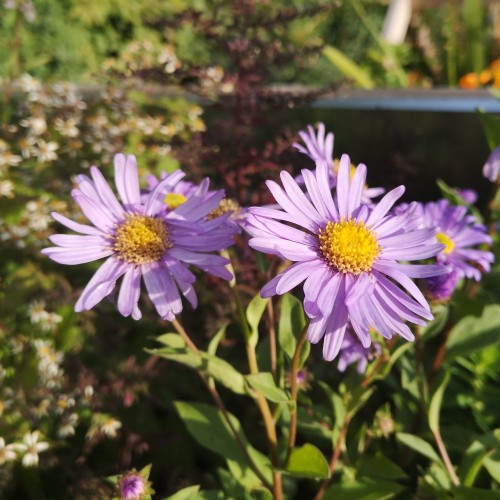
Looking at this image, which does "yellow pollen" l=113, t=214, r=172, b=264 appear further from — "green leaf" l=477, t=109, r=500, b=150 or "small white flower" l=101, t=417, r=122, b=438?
"green leaf" l=477, t=109, r=500, b=150

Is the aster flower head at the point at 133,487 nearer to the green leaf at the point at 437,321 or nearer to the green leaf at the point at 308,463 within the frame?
the green leaf at the point at 308,463

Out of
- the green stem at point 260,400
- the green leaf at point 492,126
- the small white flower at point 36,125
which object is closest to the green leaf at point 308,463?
the green stem at point 260,400

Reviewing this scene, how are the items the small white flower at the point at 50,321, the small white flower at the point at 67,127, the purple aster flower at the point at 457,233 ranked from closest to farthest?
the purple aster flower at the point at 457,233 < the small white flower at the point at 50,321 < the small white flower at the point at 67,127

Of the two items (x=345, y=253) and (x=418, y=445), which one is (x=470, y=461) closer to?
(x=418, y=445)

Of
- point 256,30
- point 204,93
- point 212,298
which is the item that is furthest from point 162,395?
point 256,30

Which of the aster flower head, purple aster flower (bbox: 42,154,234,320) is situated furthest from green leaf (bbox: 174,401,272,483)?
purple aster flower (bbox: 42,154,234,320)
